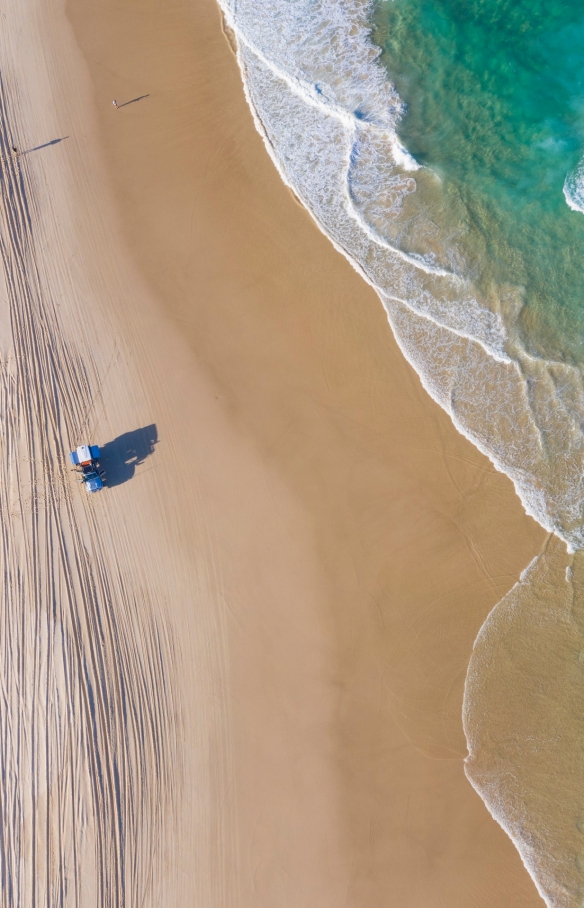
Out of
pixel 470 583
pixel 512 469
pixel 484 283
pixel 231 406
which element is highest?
pixel 484 283

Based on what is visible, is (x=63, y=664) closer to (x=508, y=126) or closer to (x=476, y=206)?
(x=476, y=206)

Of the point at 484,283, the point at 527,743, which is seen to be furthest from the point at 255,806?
the point at 484,283

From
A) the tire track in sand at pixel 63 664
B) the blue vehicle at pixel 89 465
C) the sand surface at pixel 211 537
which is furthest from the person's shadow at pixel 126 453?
the tire track in sand at pixel 63 664

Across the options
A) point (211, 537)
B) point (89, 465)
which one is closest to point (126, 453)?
point (89, 465)

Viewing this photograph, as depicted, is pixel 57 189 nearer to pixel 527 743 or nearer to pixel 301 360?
pixel 301 360

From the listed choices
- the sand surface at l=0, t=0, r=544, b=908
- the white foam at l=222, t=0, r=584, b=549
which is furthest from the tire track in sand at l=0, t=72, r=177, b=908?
the white foam at l=222, t=0, r=584, b=549

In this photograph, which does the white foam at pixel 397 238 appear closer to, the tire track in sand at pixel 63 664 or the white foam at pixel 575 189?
the white foam at pixel 575 189
